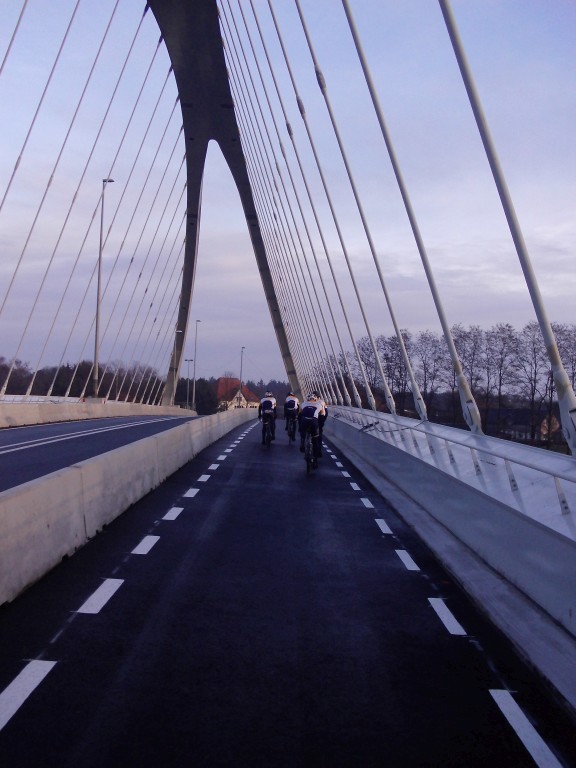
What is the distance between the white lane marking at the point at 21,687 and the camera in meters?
3.96

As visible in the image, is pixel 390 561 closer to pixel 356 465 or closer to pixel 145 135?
pixel 356 465

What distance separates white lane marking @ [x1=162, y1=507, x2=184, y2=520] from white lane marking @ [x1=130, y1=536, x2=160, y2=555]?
1455mm

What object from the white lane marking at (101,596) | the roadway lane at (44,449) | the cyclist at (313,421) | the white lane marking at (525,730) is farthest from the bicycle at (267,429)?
the white lane marking at (525,730)

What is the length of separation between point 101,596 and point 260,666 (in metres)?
1.93

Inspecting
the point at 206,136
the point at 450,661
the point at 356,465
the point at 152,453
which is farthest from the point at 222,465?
the point at 206,136

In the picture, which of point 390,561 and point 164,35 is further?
point 164,35

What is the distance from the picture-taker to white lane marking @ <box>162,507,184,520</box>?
34.4 ft

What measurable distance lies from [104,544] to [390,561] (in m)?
2.82

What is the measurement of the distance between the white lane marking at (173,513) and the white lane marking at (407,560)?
9.96 feet

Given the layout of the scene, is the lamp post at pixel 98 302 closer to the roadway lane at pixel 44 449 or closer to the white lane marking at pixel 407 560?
the roadway lane at pixel 44 449

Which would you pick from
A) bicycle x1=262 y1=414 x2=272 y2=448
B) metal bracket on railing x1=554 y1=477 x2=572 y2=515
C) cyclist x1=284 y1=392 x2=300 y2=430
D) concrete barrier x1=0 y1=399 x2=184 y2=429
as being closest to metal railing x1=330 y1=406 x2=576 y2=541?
metal bracket on railing x1=554 y1=477 x2=572 y2=515

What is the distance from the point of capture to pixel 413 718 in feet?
13.5

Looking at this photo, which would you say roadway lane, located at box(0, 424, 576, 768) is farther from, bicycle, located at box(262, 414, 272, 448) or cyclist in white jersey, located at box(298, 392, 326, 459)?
bicycle, located at box(262, 414, 272, 448)

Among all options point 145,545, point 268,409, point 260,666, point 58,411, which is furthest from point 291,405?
point 260,666
